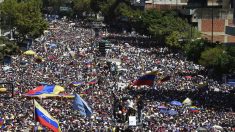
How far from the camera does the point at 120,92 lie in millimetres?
59969

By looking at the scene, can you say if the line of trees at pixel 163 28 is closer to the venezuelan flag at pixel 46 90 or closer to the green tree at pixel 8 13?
the green tree at pixel 8 13

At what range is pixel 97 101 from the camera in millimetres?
54000

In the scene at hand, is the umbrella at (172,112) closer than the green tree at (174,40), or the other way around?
the umbrella at (172,112)

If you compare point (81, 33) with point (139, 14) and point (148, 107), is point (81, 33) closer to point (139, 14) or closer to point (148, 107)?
point (139, 14)

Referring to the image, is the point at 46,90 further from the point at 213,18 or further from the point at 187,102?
the point at 213,18

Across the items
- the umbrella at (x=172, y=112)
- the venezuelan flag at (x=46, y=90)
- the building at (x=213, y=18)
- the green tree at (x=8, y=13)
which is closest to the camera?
the umbrella at (x=172, y=112)

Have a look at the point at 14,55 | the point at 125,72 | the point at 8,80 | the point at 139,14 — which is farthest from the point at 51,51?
the point at 139,14

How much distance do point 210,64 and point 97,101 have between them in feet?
80.6

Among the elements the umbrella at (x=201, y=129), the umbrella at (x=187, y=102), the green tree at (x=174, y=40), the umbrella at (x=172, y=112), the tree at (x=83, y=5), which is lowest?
the tree at (x=83, y=5)

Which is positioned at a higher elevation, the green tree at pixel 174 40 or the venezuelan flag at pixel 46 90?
the venezuelan flag at pixel 46 90

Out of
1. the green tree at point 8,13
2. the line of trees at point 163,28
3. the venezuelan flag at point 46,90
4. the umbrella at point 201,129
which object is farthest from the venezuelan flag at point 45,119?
the green tree at point 8,13

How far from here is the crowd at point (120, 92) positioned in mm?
44822

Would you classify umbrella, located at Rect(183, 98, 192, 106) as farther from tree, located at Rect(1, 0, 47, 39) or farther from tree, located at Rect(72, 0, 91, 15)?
tree, located at Rect(72, 0, 91, 15)

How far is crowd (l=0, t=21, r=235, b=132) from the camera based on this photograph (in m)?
44.8
